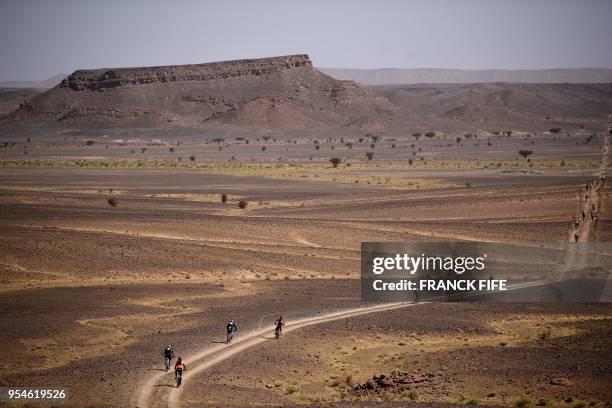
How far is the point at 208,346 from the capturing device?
2142 cm

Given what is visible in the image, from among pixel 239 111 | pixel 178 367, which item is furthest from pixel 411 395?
pixel 239 111

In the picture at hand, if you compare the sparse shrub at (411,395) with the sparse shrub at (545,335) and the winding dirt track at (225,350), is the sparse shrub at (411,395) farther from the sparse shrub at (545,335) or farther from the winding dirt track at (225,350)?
the sparse shrub at (545,335)

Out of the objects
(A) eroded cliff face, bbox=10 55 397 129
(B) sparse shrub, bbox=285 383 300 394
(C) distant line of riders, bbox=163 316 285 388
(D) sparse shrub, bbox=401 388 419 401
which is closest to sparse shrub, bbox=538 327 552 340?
(D) sparse shrub, bbox=401 388 419 401

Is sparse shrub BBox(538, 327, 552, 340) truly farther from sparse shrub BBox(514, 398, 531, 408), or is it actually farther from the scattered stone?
sparse shrub BBox(514, 398, 531, 408)

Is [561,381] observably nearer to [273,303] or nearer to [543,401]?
[543,401]

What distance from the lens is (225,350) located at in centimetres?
2095

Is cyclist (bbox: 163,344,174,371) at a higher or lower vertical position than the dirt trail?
lower

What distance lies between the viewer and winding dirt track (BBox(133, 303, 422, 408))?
1705 centimetres

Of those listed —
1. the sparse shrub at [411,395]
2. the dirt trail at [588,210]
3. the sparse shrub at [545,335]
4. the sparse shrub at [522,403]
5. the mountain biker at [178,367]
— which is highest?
the dirt trail at [588,210]

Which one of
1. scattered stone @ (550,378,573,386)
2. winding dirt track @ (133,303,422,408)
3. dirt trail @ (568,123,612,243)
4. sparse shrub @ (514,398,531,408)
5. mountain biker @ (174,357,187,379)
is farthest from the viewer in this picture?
dirt trail @ (568,123,612,243)

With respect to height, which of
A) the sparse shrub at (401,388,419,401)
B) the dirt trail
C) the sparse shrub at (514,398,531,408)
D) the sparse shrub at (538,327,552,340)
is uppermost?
the dirt trail

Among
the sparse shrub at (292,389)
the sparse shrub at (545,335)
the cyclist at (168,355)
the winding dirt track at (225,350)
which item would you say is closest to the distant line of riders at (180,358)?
the cyclist at (168,355)

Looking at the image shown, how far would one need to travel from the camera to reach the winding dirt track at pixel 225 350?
17.0m

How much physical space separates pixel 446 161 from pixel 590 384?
3195 inches
